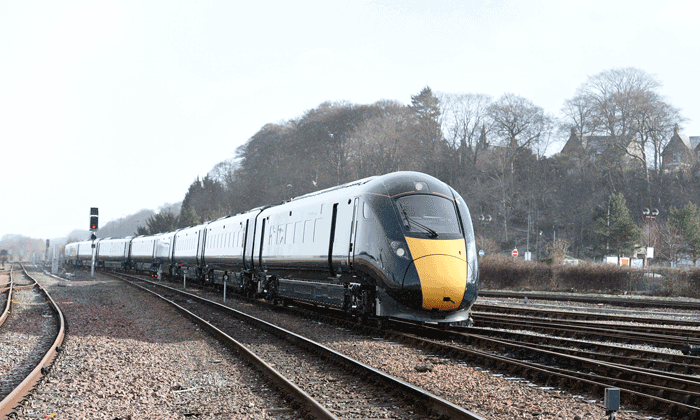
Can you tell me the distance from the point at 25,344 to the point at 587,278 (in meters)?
29.0

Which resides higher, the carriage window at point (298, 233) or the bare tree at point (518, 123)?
the bare tree at point (518, 123)

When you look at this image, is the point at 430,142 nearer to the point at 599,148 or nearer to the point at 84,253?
the point at 599,148

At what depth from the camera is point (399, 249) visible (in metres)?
13.3

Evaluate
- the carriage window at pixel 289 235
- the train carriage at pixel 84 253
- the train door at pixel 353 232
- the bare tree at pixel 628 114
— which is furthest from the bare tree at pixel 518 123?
the train door at pixel 353 232

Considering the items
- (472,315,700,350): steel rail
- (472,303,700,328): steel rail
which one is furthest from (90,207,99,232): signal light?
(472,315,700,350): steel rail

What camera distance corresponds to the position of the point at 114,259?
64688mm

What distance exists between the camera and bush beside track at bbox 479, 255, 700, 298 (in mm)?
31781

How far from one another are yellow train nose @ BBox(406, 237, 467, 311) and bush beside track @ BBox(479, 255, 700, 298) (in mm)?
22730

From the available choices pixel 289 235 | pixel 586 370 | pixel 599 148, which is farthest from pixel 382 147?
pixel 586 370

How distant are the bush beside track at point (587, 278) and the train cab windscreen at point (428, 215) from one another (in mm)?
22433

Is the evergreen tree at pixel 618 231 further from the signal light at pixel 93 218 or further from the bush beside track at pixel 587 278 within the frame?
the signal light at pixel 93 218

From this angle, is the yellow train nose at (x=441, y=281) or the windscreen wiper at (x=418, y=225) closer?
the yellow train nose at (x=441, y=281)

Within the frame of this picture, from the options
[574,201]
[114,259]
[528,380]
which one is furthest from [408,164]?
[528,380]

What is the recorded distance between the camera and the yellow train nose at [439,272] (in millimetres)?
13070
